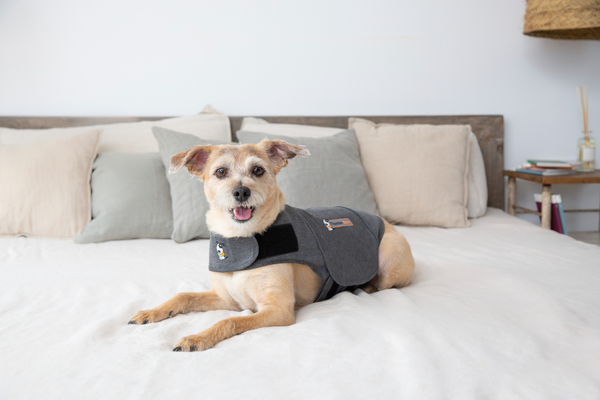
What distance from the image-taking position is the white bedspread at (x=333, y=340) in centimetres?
80

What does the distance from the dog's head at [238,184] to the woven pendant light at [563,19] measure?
7.40ft

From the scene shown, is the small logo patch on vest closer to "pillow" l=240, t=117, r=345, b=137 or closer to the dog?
the dog

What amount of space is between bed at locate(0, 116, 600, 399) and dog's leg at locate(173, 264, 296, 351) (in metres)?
0.04

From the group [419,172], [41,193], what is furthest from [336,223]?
[41,193]

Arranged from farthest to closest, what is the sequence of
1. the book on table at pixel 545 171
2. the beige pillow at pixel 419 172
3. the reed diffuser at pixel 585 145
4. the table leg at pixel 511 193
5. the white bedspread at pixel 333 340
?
1. the table leg at pixel 511 193
2. the reed diffuser at pixel 585 145
3. the book on table at pixel 545 171
4. the beige pillow at pixel 419 172
5. the white bedspread at pixel 333 340

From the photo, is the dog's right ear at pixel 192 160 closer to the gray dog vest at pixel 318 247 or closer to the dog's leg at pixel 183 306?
the gray dog vest at pixel 318 247

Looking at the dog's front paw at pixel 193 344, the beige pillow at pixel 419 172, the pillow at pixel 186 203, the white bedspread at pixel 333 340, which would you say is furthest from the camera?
the beige pillow at pixel 419 172

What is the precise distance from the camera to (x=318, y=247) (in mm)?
1326

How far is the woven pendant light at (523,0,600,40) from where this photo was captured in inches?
102

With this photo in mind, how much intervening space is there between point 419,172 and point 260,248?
1.48 m

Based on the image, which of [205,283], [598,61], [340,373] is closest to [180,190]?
[205,283]

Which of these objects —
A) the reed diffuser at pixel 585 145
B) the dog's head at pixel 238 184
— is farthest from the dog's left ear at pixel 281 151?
the reed diffuser at pixel 585 145

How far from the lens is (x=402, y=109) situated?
312 cm

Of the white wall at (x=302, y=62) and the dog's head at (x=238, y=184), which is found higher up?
the white wall at (x=302, y=62)
